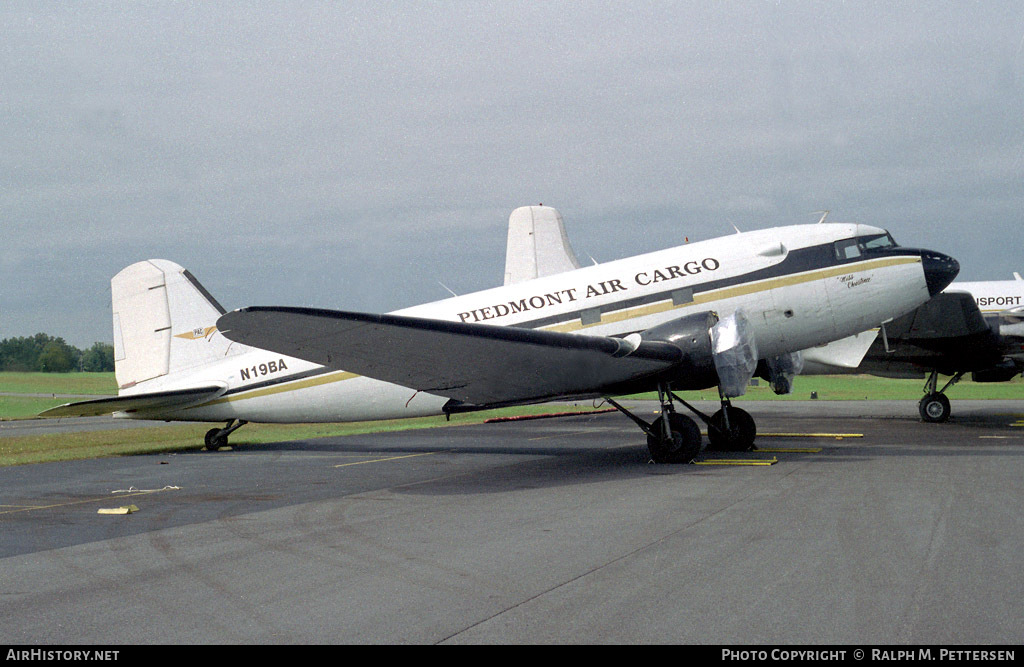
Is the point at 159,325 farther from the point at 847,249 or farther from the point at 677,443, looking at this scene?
the point at 847,249

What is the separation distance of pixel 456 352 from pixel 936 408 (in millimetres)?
19700

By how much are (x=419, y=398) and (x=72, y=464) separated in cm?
753

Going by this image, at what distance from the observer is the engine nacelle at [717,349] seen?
1374 cm

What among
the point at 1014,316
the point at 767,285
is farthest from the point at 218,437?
the point at 1014,316

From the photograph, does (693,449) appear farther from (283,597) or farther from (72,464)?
(72,464)

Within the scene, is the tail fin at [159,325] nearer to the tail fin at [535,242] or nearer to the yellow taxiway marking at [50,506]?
the yellow taxiway marking at [50,506]

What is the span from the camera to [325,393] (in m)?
16.8

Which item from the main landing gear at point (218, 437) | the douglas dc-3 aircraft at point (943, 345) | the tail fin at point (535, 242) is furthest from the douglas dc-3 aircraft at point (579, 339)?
the tail fin at point (535, 242)

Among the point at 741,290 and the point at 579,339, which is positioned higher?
the point at 741,290

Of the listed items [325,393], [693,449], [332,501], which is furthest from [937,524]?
[325,393]

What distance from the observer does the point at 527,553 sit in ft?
24.0

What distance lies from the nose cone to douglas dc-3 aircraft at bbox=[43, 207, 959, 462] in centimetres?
3

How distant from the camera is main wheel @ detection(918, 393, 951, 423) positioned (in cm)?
2527

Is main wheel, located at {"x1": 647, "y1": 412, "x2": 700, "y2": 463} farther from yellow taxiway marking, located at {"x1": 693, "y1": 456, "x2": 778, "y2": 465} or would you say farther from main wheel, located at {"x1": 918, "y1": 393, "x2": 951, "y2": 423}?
main wheel, located at {"x1": 918, "y1": 393, "x2": 951, "y2": 423}
